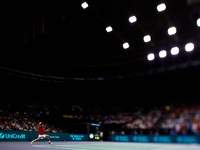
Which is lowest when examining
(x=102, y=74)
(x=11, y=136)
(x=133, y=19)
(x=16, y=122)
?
(x=11, y=136)

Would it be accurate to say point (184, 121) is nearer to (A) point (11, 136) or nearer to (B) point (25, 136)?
(B) point (25, 136)

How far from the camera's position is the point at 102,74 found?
36906 millimetres

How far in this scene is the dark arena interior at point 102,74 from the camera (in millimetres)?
17812

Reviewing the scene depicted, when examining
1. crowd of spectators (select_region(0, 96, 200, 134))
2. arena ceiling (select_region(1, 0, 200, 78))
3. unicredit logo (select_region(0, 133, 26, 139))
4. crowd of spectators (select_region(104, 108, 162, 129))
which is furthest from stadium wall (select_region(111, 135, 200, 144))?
unicredit logo (select_region(0, 133, 26, 139))

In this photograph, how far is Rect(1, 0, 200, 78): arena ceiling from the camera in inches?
699

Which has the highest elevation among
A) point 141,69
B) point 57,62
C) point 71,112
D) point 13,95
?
point 57,62

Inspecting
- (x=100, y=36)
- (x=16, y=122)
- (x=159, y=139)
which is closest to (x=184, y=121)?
(x=159, y=139)

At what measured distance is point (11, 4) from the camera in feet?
55.4

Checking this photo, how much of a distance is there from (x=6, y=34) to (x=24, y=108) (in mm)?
12808

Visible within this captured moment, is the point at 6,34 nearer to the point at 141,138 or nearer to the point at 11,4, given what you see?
the point at 11,4

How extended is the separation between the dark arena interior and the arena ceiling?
0.10m

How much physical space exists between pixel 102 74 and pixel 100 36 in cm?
1394

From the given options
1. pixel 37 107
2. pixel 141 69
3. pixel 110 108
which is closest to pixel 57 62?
pixel 37 107

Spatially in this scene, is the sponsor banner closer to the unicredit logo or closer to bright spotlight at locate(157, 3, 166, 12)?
the unicredit logo
